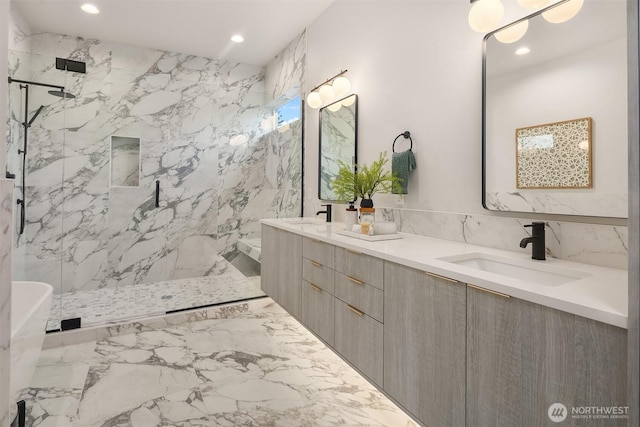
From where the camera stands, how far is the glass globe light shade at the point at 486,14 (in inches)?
60.2

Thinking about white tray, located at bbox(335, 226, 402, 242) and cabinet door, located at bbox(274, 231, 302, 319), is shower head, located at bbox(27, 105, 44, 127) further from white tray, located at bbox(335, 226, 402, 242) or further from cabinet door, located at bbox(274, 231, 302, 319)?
white tray, located at bbox(335, 226, 402, 242)

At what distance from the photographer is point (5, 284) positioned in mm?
635

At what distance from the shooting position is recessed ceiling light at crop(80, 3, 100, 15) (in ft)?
9.68

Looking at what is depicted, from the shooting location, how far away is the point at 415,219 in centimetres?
210

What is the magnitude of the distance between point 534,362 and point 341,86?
93.7 inches

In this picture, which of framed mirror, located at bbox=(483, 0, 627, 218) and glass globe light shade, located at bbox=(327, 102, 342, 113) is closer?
framed mirror, located at bbox=(483, 0, 627, 218)

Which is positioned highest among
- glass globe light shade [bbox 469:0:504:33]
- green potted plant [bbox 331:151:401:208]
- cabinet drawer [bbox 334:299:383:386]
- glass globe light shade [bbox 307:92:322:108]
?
glass globe light shade [bbox 307:92:322:108]

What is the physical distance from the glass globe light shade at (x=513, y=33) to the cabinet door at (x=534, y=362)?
121 cm

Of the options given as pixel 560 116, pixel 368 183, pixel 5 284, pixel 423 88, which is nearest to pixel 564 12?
pixel 560 116

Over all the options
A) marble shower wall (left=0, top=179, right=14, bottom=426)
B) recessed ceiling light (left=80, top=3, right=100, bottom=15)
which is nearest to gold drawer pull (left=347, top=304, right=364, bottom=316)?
marble shower wall (left=0, top=179, right=14, bottom=426)

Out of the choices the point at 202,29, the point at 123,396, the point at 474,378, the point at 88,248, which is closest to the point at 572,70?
the point at 474,378

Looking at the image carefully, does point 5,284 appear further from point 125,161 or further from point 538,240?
point 125,161

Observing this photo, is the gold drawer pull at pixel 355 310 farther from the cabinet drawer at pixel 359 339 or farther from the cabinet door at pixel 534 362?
the cabinet door at pixel 534 362

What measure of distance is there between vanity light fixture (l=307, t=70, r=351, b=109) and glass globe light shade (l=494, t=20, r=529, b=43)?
51.9 inches
